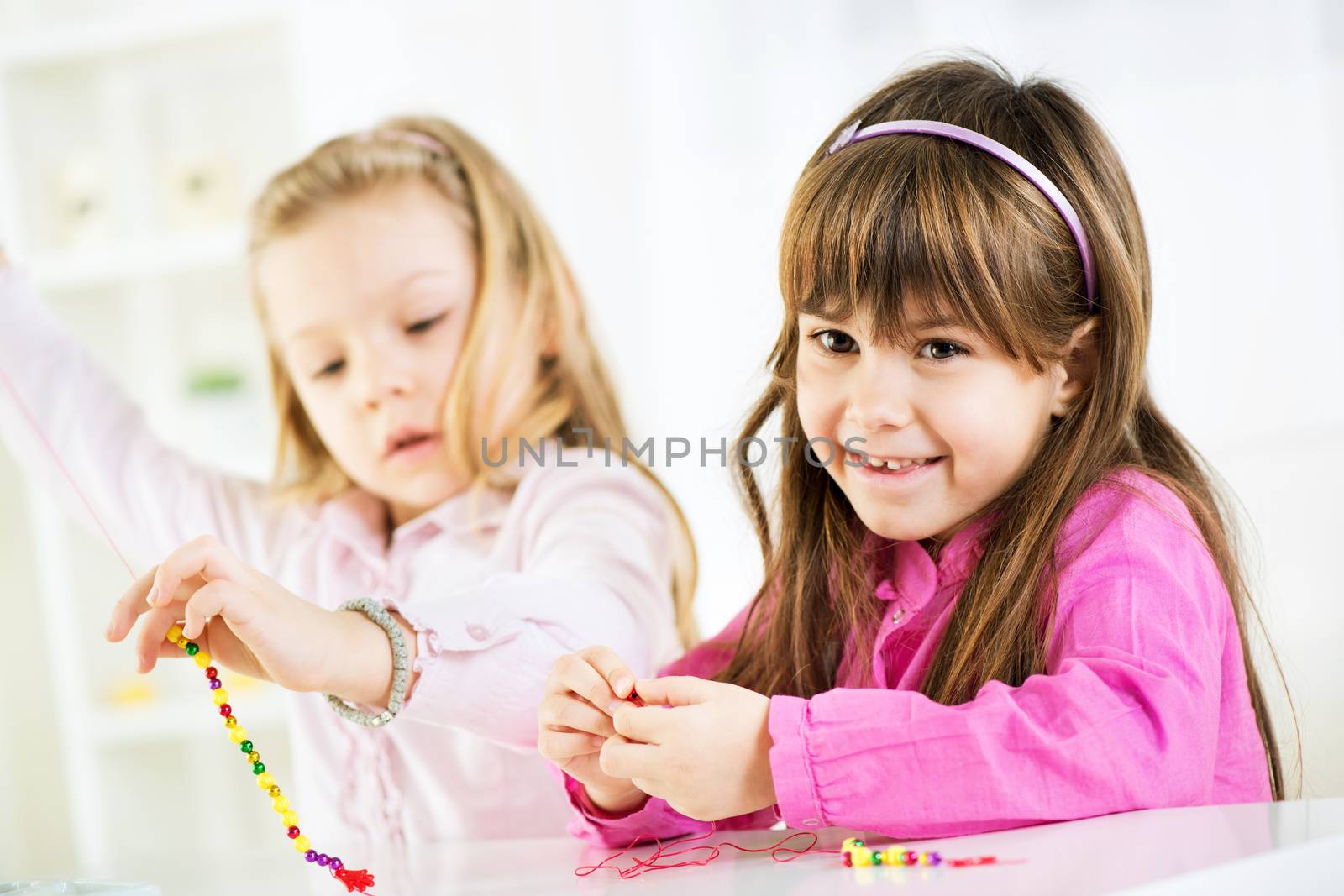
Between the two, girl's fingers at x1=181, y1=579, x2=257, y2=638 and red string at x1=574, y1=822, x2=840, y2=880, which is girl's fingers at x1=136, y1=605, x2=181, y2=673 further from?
red string at x1=574, y1=822, x2=840, y2=880

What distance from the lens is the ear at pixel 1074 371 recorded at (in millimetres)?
799

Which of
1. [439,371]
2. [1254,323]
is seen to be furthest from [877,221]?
[1254,323]

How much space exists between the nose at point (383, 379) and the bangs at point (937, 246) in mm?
466

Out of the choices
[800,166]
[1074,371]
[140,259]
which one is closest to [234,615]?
[1074,371]

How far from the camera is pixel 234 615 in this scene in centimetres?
75

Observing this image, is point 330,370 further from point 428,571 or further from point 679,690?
point 679,690

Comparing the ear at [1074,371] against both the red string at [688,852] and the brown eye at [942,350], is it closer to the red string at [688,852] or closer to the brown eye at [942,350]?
the brown eye at [942,350]

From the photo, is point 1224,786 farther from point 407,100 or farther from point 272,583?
point 407,100

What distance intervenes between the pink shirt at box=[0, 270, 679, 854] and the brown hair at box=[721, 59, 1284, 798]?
230mm

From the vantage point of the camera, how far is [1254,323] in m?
1.52

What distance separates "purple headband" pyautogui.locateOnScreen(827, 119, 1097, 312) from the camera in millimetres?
767

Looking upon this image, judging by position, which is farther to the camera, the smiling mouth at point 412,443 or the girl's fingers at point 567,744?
the smiling mouth at point 412,443

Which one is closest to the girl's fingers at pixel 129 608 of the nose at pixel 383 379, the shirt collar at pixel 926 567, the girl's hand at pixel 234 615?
the girl's hand at pixel 234 615

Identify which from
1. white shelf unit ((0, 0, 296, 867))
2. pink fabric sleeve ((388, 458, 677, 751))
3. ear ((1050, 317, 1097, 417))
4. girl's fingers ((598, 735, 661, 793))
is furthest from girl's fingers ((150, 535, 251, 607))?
white shelf unit ((0, 0, 296, 867))
